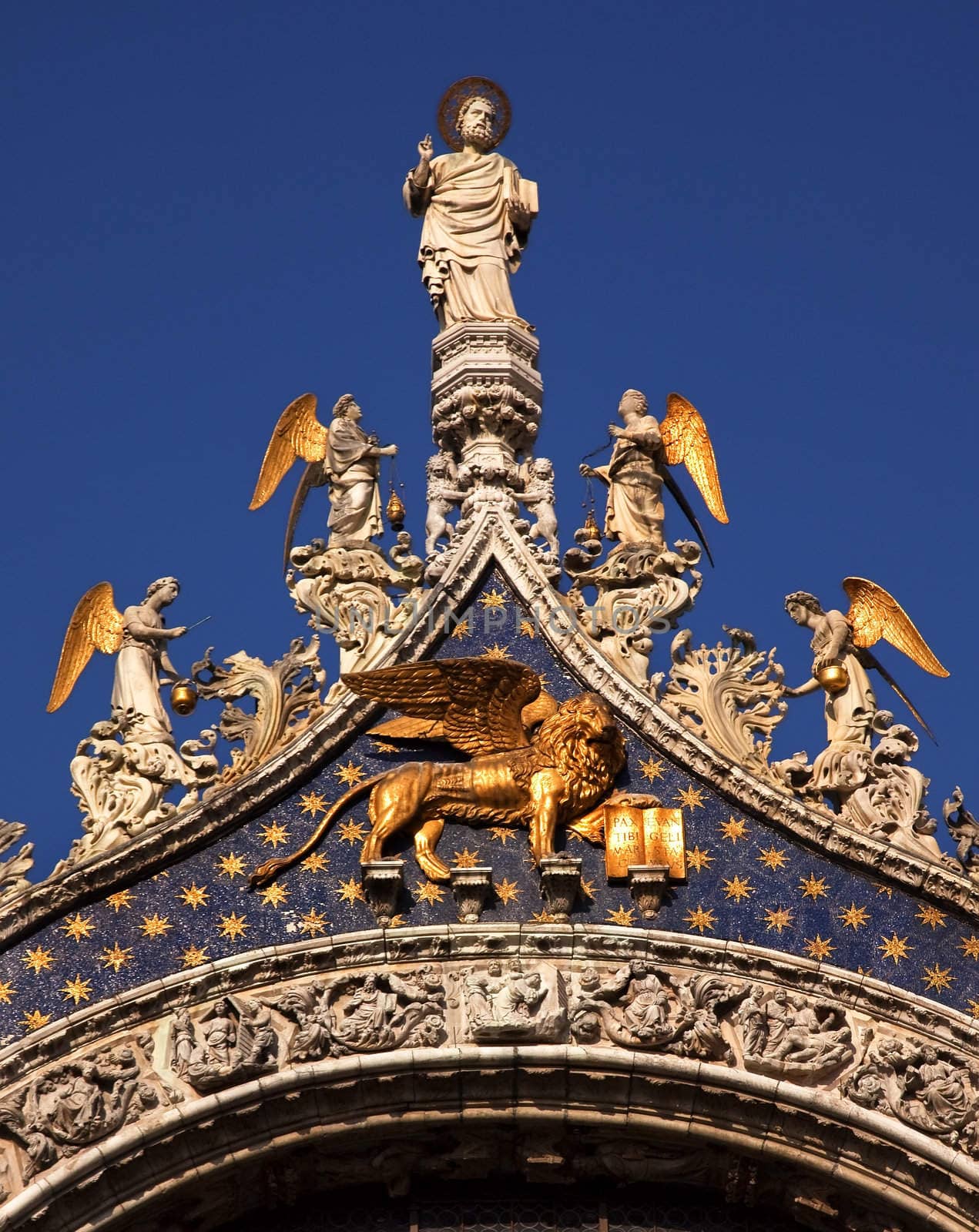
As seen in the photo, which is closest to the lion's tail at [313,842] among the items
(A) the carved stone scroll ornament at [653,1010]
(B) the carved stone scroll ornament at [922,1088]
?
(A) the carved stone scroll ornament at [653,1010]

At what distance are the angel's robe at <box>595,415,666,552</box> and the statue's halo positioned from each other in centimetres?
280

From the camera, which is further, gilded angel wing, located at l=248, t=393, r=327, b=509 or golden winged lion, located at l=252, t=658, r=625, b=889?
gilded angel wing, located at l=248, t=393, r=327, b=509

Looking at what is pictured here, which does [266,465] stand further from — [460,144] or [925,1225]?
[925,1225]

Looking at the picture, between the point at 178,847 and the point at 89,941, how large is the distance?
80 cm

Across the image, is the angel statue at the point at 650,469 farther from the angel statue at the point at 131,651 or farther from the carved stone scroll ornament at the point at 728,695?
the angel statue at the point at 131,651

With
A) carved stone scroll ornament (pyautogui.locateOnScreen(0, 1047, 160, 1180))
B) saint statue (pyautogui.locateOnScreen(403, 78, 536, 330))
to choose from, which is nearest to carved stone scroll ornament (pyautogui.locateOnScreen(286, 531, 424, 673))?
saint statue (pyautogui.locateOnScreen(403, 78, 536, 330))

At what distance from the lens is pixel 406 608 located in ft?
70.5

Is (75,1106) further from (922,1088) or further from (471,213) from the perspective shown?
(471,213)

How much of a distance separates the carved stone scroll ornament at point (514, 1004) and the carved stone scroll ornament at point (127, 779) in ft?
6.89

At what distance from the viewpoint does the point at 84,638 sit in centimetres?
2152

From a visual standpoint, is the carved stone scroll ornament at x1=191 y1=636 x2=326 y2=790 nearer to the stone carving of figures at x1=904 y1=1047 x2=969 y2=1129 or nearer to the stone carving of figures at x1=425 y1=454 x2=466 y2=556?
the stone carving of figures at x1=425 y1=454 x2=466 y2=556

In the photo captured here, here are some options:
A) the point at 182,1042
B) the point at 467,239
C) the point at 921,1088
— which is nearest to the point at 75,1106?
the point at 182,1042

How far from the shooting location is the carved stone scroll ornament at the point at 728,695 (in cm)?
2089

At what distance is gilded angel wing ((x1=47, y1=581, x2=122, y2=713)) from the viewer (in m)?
21.4
